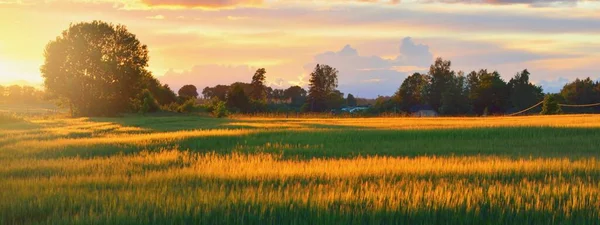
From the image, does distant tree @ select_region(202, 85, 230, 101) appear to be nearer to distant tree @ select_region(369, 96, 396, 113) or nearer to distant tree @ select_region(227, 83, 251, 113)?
distant tree @ select_region(369, 96, 396, 113)

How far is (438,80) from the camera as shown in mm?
110375

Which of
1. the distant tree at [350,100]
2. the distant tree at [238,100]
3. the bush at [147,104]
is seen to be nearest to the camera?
the bush at [147,104]

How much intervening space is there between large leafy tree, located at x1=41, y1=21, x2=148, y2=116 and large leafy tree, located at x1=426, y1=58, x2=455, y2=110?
60112 millimetres

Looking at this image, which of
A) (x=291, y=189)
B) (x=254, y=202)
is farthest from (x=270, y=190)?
(x=254, y=202)

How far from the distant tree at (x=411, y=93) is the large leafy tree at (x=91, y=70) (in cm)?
5740

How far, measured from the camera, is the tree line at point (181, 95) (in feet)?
209

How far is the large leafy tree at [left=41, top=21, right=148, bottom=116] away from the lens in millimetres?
63344

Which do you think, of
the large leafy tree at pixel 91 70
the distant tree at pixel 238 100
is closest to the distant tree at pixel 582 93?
the distant tree at pixel 238 100

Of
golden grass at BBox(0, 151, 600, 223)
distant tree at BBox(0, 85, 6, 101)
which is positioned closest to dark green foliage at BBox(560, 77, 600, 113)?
golden grass at BBox(0, 151, 600, 223)

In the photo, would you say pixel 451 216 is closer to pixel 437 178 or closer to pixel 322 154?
pixel 437 178

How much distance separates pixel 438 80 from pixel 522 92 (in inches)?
642

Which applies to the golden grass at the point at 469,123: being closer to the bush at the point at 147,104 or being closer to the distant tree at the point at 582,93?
the bush at the point at 147,104

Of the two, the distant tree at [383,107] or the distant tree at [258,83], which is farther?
the distant tree at [258,83]

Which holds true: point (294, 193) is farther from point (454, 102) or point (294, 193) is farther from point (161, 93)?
point (454, 102)
